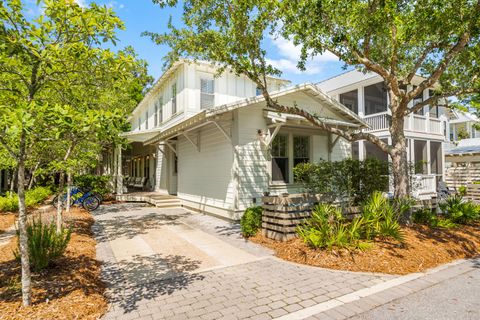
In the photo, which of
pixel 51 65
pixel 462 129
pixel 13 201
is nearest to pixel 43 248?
pixel 51 65

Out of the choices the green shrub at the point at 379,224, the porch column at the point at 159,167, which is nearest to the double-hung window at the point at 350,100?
the porch column at the point at 159,167

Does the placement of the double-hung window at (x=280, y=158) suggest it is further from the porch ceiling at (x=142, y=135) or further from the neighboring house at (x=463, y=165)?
the neighboring house at (x=463, y=165)

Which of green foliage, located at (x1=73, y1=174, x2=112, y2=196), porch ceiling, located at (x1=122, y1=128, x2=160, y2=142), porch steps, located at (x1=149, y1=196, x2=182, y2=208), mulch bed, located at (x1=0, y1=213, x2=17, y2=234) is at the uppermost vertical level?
porch ceiling, located at (x1=122, y1=128, x2=160, y2=142)

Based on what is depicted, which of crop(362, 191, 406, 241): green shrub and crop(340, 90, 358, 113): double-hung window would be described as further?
crop(340, 90, 358, 113): double-hung window

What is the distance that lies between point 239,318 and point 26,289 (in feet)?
8.60

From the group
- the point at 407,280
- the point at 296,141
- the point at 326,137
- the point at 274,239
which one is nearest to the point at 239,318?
the point at 407,280

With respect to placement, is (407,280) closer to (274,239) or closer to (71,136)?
(274,239)

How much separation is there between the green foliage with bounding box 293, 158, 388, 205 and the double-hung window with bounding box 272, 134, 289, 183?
5.06 feet

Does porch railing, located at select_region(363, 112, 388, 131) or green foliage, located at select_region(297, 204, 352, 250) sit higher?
porch railing, located at select_region(363, 112, 388, 131)

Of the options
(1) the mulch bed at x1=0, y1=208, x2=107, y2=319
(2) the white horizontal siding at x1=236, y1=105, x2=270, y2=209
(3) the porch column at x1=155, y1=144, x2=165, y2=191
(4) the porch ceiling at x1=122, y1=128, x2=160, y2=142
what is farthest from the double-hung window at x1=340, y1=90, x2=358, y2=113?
(1) the mulch bed at x1=0, y1=208, x2=107, y2=319

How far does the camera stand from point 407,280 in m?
4.79

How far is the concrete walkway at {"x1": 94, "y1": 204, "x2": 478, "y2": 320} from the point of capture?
12.4 ft

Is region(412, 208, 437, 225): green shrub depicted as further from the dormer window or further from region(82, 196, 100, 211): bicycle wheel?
region(82, 196, 100, 211): bicycle wheel

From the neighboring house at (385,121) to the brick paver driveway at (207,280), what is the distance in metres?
12.7
